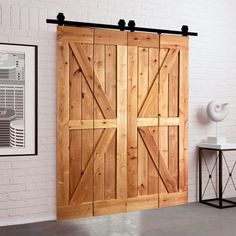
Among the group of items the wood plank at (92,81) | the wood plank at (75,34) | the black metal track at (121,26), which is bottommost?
the wood plank at (92,81)

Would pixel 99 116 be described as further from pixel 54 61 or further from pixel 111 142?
pixel 54 61

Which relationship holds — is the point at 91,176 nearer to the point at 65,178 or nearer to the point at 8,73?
the point at 65,178

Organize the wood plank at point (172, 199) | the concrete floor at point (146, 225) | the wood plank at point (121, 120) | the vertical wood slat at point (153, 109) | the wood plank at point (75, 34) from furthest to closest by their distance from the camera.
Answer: the wood plank at point (172, 199) < the vertical wood slat at point (153, 109) < the wood plank at point (121, 120) < the wood plank at point (75, 34) < the concrete floor at point (146, 225)

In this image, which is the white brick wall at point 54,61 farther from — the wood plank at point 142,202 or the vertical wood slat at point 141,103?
the wood plank at point 142,202

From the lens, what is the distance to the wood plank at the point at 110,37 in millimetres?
4863

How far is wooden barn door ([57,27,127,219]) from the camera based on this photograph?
4.73 meters

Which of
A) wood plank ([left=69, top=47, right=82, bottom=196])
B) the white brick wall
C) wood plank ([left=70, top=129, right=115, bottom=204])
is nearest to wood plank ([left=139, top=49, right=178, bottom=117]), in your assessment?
the white brick wall

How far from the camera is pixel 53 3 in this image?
4.71 meters

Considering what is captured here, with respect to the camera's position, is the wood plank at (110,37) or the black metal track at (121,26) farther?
the wood plank at (110,37)

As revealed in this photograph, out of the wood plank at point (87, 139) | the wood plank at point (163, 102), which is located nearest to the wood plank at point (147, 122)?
the wood plank at point (163, 102)

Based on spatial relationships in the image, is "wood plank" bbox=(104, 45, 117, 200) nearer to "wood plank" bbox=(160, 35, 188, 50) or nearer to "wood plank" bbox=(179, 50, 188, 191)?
"wood plank" bbox=(160, 35, 188, 50)

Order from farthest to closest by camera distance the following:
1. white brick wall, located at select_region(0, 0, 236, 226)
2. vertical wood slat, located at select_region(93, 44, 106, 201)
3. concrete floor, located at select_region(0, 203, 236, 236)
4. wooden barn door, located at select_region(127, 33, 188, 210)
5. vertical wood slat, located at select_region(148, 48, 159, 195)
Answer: vertical wood slat, located at select_region(148, 48, 159, 195) → wooden barn door, located at select_region(127, 33, 188, 210) → vertical wood slat, located at select_region(93, 44, 106, 201) → white brick wall, located at select_region(0, 0, 236, 226) → concrete floor, located at select_region(0, 203, 236, 236)

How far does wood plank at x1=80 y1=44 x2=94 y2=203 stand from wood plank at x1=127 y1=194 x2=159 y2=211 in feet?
1.84

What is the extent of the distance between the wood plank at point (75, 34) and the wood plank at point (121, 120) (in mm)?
413
